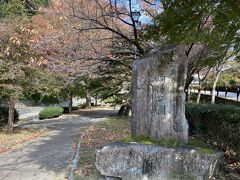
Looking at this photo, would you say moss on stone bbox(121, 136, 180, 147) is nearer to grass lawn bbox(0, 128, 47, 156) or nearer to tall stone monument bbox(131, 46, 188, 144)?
tall stone monument bbox(131, 46, 188, 144)

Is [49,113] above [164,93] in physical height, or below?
below

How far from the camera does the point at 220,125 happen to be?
7.50 metres

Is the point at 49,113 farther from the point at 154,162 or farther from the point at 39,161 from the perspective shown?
the point at 154,162

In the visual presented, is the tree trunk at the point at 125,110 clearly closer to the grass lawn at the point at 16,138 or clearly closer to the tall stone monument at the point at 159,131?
the grass lawn at the point at 16,138

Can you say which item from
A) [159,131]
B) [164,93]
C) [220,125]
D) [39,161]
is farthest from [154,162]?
[39,161]

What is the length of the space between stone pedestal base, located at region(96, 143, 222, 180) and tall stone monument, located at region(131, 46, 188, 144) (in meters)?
0.56

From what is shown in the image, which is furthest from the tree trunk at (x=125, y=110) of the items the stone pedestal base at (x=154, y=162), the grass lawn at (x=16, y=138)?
the stone pedestal base at (x=154, y=162)

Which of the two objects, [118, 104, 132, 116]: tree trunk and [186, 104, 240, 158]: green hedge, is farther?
[118, 104, 132, 116]: tree trunk

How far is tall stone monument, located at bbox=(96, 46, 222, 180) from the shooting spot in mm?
5785

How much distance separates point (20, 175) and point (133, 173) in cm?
286

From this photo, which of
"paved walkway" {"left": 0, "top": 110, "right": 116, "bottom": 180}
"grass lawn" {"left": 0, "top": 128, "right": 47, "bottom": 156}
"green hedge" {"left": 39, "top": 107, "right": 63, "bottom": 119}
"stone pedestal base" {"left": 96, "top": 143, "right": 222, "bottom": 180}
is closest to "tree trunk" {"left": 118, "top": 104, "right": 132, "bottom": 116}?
"green hedge" {"left": 39, "top": 107, "right": 63, "bottom": 119}

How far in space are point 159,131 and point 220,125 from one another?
6.32 ft

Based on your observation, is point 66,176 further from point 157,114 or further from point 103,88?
point 103,88

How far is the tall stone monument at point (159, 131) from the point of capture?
228 inches
